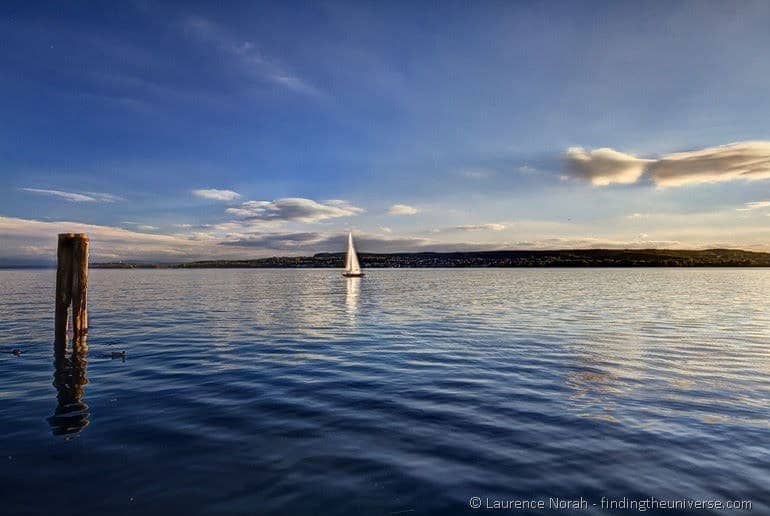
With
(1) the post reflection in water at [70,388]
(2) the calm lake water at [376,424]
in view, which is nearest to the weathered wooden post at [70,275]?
(1) the post reflection in water at [70,388]

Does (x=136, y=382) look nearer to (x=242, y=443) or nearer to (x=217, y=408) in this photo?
(x=217, y=408)

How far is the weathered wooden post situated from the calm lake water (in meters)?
1.72

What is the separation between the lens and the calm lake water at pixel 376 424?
863 cm

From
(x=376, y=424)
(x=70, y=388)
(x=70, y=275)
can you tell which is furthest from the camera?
(x=70, y=275)

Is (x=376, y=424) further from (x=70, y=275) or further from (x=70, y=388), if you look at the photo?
(x=70, y=275)

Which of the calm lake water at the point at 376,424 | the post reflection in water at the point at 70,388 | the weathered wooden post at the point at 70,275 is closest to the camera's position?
the calm lake water at the point at 376,424

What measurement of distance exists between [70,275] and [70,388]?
9.92 meters

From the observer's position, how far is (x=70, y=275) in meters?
23.8

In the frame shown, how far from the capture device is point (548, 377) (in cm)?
1761

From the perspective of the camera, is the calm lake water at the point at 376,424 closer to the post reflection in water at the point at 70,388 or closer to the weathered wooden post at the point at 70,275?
the post reflection in water at the point at 70,388

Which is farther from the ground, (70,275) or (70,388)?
(70,275)

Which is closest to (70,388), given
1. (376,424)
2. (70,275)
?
(70,275)

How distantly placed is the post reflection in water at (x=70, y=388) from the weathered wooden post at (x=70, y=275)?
0.94m

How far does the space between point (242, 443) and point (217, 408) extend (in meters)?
3.31
